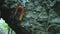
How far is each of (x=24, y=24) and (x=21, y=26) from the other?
0.06 m

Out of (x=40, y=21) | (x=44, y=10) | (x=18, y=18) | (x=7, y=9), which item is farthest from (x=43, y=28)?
(x=7, y=9)

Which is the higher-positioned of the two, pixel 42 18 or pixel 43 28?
pixel 42 18

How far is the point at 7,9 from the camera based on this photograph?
1.84m

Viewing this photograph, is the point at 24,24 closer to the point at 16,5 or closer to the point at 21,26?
the point at 21,26

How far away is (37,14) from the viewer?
1.74m

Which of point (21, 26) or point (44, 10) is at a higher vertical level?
point (44, 10)

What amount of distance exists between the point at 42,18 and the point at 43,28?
0.11 m

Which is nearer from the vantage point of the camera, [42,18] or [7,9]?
[42,18]

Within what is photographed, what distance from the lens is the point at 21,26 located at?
182 centimetres

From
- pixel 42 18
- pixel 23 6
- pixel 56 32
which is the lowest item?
pixel 56 32

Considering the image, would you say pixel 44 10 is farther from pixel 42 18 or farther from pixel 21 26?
pixel 21 26

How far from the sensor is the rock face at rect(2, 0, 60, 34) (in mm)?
1679

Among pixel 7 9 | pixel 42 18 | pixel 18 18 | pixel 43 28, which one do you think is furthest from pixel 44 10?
pixel 7 9

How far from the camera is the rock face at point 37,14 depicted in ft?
5.51
